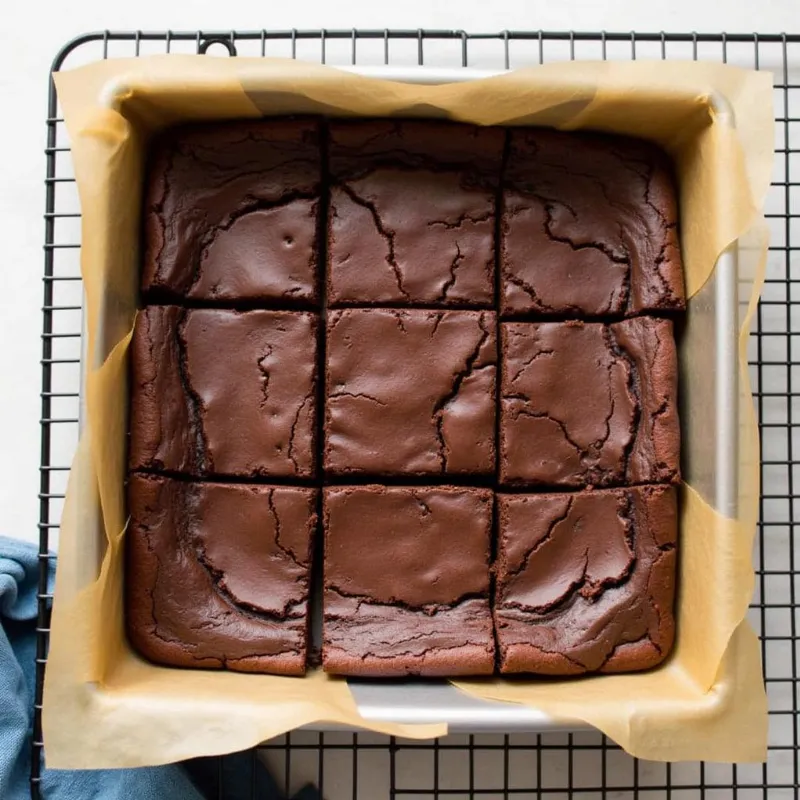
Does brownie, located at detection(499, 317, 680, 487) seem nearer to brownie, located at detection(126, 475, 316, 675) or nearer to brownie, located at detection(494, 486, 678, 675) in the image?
brownie, located at detection(494, 486, 678, 675)

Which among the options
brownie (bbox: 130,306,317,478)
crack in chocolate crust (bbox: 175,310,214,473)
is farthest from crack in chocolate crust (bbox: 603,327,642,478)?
crack in chocolate crust (bbox: 175,310,214,473)

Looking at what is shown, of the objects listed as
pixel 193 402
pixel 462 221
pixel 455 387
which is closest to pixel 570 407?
pixel 455 387

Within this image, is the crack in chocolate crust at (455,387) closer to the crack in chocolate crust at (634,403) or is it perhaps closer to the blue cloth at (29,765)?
the crack in chocolate crust at (634,403)

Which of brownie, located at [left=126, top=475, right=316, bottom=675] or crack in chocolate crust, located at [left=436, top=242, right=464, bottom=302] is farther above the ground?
crack in chocolate crust, located at [left=436, top=242, right=464, bottom=302]

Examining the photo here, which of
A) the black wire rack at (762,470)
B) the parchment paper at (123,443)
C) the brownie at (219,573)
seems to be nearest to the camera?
the parchment paper at (123,443)

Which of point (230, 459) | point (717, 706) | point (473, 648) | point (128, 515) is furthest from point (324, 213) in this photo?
point (717, 706)

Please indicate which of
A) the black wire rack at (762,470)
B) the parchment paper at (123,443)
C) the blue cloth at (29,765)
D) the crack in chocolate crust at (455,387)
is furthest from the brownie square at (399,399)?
the blue cloth at (29,765)
